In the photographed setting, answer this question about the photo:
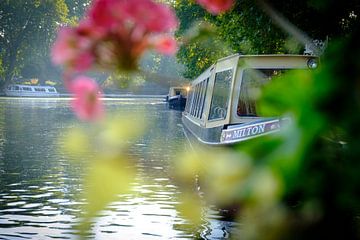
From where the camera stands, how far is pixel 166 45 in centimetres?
111

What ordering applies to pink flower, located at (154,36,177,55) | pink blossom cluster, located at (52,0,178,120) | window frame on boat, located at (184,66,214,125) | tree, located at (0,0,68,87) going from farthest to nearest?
1. tree, located at (0,0,68,87)
2. window frame on boat, located at (184,66,214,125)
3. pink flower, located at (154,36,177,55)
4. pink blossom cluster, located at (52,0,178,120)

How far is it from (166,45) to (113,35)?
17cm

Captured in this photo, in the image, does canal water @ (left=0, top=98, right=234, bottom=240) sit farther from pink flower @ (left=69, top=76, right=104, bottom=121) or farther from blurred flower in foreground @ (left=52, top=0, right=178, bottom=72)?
blurred flower in foreground @ (left=52, top=0, right=178, bottom=72)

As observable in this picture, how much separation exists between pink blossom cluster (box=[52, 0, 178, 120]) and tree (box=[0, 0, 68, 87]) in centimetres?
7750

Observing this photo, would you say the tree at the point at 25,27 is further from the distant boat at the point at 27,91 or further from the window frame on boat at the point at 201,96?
the window frame on boat at the point at 201,96

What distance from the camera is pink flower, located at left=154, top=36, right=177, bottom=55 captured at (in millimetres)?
1063

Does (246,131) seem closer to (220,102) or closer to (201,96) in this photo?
(220,102)

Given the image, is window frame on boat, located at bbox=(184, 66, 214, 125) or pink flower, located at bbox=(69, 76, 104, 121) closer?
pink flower, located at bbox=(69, 76, 104, 121)

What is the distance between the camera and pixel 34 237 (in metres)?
8.75

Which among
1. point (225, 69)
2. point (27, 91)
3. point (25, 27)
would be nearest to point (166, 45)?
point (225, 69)

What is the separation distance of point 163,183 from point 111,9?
13.1m

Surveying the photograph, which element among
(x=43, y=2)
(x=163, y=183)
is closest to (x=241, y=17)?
(x=163, y=183)

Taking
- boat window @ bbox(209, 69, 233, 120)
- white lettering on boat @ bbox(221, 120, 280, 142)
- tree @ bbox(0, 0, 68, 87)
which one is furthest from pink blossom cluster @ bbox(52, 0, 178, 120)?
tree @ bbox(0, 0, 68, 87)

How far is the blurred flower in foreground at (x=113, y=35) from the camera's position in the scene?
0.94m
